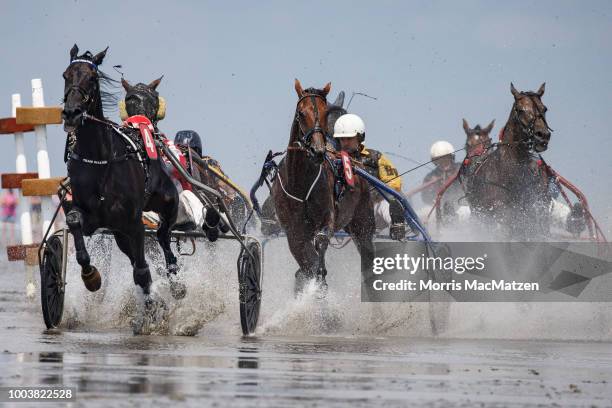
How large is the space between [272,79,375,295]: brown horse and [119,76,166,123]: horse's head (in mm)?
1684

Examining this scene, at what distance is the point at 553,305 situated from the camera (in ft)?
58.0

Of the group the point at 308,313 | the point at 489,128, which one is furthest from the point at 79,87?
the point at 489,128

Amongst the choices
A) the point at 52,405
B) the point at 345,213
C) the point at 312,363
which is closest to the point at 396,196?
the point at 345,213

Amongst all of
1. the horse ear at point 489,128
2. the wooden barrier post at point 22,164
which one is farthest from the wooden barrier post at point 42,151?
the horse ear at point 489,128

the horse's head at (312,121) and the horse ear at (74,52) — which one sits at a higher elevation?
the horse ear at (74,52)

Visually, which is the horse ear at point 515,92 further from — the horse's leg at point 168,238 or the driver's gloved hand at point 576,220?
the horse's leg at point 168,238

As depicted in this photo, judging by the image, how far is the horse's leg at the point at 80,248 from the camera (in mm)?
13328

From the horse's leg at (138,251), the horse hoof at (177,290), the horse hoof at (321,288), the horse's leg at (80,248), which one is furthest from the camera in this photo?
the horse hoof at (321,288)

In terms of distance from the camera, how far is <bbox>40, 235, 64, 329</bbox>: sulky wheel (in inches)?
570

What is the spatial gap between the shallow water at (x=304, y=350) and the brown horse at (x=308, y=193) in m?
0.57

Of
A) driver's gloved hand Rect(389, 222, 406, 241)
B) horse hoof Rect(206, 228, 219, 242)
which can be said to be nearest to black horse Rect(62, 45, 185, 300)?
horse hoof Rect(206, 228, 219, 242)

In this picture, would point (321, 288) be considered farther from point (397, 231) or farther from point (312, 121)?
point (397, 231)

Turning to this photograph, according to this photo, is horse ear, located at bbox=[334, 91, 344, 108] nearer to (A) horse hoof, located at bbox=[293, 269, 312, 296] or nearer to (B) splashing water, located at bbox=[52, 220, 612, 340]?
(B) splashing water, located at bbox=[52, 220, 612, 340]

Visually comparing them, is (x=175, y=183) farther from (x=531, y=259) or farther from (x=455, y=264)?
(x=531, y=259)
